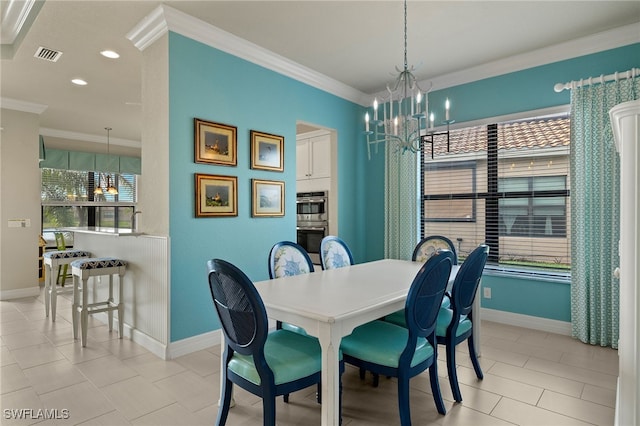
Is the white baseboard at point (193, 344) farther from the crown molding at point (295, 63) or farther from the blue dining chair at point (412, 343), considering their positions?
the crown molding at point (295, 63)

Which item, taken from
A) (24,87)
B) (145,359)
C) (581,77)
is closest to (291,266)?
(145,359)

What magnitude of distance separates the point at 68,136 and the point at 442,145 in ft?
21.2

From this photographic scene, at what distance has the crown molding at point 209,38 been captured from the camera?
112 inches

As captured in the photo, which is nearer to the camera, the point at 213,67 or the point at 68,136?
the point at 213,67

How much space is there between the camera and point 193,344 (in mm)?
3053

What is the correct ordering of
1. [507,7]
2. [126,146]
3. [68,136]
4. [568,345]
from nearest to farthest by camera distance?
[507,7]
[568,345]
[68,136]
[126,146]

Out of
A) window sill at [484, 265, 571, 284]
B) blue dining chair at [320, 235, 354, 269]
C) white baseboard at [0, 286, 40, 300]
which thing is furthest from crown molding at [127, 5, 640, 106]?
white baseboard at [0, 286, 40, 300]

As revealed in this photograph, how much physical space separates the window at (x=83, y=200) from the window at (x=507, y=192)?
6081 mm

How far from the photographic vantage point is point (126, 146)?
23.9 feet

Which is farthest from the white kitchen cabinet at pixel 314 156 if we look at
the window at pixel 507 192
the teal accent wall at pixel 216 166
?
the window at pixel 507 192

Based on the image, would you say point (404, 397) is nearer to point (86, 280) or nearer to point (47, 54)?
point (86, 280)

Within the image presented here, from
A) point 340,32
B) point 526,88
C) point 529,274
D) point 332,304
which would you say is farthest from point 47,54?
point 529,274

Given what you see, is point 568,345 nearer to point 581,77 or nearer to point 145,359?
point 581,77

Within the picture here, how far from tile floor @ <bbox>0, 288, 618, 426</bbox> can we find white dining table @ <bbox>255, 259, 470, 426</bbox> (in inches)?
23.5
